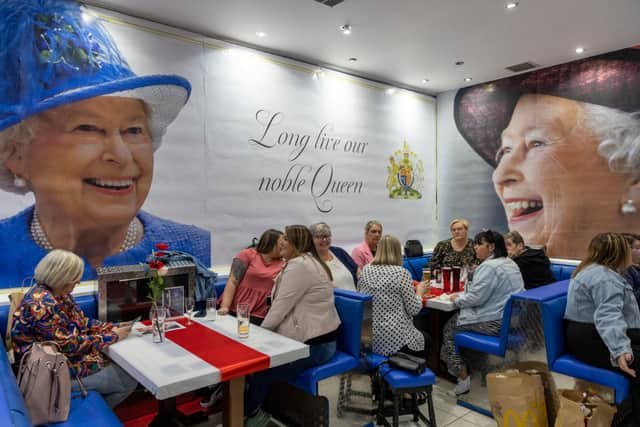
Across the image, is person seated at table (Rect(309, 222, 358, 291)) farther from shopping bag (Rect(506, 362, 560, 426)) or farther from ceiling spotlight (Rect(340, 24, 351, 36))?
ceiling spotlight (Rect(340, 24, 351, 36))

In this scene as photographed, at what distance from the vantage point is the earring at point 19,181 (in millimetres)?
3240

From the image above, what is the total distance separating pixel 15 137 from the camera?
321 centimetres

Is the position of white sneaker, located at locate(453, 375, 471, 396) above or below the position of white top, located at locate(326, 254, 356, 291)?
below

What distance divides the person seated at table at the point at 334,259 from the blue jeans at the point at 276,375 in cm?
74

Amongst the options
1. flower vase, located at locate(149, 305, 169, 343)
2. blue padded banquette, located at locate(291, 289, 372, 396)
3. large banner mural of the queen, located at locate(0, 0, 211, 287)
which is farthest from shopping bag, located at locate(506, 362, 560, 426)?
large banner mural of the queen, located at locate(0, 0, 211, 287)

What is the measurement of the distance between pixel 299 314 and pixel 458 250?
105 inches

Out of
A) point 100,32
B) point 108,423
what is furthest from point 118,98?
point 108,423

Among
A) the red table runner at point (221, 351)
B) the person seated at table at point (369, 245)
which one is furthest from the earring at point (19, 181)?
the person seated at table at point (369, 245)

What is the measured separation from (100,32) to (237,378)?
2.94 meters

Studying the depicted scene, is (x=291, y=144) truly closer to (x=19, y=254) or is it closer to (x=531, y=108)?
(x=19, y=254)

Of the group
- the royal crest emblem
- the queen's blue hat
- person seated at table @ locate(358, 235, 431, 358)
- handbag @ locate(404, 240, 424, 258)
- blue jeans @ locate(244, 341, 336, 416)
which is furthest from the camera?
the royal crest emblem

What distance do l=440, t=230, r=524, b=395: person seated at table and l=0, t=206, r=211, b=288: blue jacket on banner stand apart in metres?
2.31

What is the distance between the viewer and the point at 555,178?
5195 mm

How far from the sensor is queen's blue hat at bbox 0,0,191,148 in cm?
317
